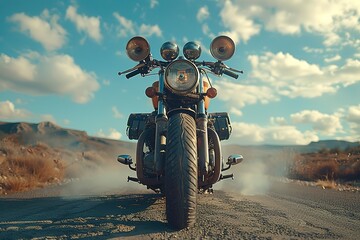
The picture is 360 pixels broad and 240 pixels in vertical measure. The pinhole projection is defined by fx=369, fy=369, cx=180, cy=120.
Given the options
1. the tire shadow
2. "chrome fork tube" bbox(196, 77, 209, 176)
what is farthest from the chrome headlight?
the tire shadow

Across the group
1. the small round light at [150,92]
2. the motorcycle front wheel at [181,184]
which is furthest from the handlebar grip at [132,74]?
the motorcycle front wheel at [181,184]

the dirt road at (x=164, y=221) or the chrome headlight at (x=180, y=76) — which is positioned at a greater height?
the chrome headlight at (x=180, y=76)

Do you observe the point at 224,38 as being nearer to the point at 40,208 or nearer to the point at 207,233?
the point at 207,233

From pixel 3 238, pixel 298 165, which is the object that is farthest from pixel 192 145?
pixel 298 165

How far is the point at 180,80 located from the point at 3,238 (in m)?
2.88

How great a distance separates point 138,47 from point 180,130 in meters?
2.71

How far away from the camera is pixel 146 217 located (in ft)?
15.8

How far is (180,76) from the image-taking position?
16.9 feet

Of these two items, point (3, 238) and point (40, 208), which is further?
point (40, 208)

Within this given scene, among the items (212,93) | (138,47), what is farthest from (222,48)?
(138,47)

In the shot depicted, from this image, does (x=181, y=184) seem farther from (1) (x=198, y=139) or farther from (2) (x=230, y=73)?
(2) (x=230, y=73)

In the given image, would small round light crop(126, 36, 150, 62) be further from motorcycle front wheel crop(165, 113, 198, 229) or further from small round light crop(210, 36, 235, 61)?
motorcycle front wheel crop(165, 113, 198, 229)

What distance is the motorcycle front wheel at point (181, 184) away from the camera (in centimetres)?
392

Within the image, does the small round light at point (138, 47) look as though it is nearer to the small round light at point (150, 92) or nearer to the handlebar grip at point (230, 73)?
the small round light at point (150, 92)
